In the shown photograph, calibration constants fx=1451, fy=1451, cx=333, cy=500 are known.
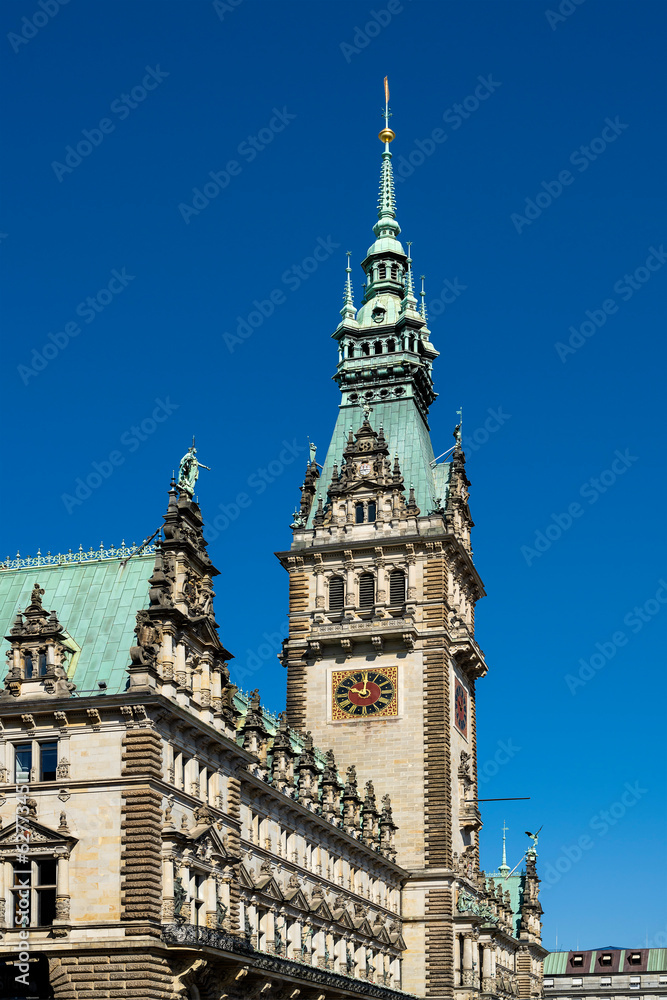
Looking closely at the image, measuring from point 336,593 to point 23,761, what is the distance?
53.6 m

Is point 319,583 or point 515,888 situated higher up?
point 319,583

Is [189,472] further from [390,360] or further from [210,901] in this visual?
[390,360]

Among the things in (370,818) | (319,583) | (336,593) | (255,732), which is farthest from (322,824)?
(319,583)

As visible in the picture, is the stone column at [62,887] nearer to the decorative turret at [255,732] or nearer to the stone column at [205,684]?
the stone column at [205,684]

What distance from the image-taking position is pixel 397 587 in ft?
371

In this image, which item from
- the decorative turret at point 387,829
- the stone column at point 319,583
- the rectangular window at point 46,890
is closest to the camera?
the rectangular window at point 46,890

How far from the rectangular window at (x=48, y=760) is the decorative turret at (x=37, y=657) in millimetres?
2206

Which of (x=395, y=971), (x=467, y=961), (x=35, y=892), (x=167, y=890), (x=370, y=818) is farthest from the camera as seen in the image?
(x=467, y=961)

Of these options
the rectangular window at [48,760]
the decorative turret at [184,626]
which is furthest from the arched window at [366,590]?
the rectangular window at [48,760]

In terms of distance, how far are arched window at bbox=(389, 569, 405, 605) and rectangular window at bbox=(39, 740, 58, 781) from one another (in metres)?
52.2

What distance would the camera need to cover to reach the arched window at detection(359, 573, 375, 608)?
113438 mm

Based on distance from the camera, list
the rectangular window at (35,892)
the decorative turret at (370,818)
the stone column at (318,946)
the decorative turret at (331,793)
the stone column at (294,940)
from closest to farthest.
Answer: the rectangular window at (35,892)
the stone column at (294,940)
the stone column at (318,946)
the decorative turret at (331,793)
the decorative turret at (370,818)

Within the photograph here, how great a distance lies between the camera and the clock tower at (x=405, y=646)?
349ft

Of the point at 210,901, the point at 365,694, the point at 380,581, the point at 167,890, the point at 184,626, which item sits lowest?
the point at 210,901
